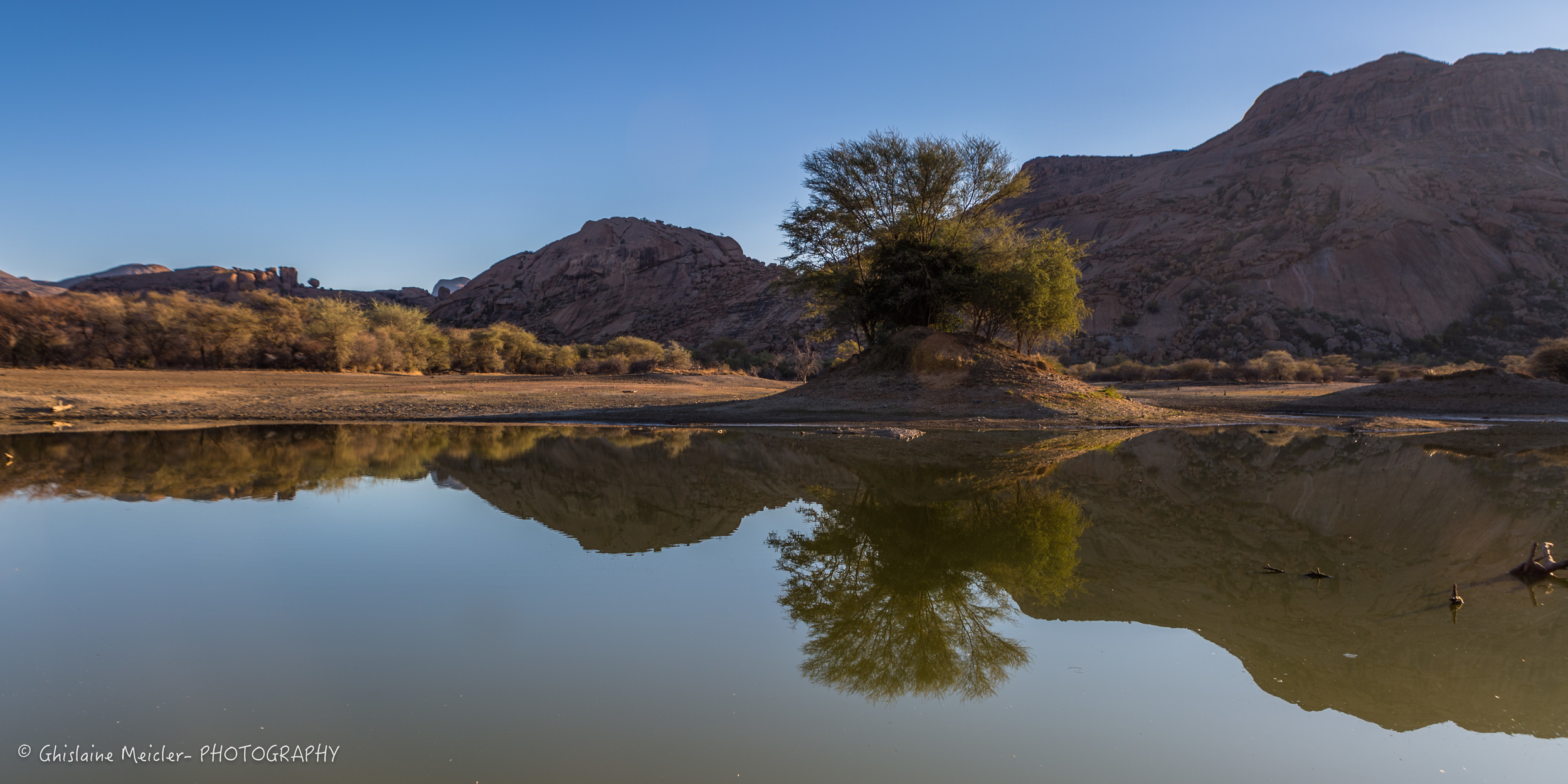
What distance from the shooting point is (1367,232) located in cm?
5872

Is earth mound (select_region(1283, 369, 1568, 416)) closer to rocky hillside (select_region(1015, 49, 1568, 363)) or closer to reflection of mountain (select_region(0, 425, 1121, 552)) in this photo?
reflection of mountain (select_region(0, 425, 1121, 552))

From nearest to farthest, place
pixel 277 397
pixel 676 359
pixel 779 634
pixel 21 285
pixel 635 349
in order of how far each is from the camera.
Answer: pixel 779 634 < pixel 277 397 < pixel 676 359 < pixel 635 349 < pixel 21 285

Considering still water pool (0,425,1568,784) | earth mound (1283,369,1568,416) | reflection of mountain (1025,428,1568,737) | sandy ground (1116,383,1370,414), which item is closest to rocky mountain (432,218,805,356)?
sandy ground (1116,383,1370,414)

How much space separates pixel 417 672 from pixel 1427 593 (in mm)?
6947

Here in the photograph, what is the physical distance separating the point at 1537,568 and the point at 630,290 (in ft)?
295

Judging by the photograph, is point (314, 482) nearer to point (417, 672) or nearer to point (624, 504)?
point (624, 504)

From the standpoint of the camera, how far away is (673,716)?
128 inches

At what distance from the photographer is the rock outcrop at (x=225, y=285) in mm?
86625


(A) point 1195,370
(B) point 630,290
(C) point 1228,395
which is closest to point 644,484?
(C) point 1228,395

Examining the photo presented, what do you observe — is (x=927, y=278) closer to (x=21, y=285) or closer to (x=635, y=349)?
(x=635, y=349)

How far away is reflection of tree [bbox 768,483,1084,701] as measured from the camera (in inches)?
156

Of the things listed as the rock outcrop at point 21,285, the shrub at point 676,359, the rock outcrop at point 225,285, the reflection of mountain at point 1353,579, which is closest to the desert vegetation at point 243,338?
the shrub at point 676,359

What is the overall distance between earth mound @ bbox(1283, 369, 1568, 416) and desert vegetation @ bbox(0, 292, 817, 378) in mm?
32621

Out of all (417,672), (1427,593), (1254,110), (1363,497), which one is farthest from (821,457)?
(1254,110)
